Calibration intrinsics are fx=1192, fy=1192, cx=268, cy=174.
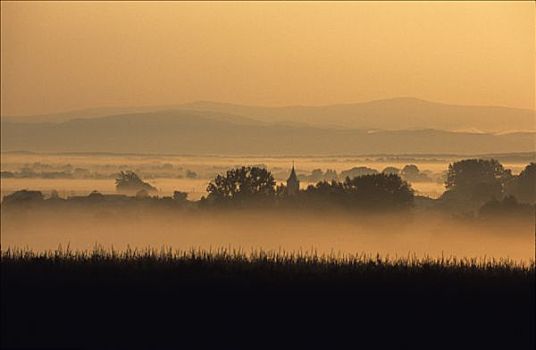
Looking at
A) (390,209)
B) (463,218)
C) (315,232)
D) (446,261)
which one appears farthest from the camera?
(390,209)

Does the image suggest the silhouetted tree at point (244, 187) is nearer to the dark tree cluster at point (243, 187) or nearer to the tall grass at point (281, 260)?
the dark tree cluster at point (243, 187)

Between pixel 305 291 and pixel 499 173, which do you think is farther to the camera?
pixel 499 173

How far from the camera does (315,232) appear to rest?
82.1 metres

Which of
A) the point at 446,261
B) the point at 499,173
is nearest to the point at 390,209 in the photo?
the point at 499,173

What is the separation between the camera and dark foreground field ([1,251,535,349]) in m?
26.2

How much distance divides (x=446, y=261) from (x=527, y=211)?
57.0 meters

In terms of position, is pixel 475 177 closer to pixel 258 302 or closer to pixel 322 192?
pixel 322 192

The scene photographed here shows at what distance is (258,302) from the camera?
2816cm

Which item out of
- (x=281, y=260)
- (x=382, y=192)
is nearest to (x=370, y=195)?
(x=382, y=192)

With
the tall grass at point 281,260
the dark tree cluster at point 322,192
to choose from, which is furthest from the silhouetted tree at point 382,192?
the tall grass at point 281,260

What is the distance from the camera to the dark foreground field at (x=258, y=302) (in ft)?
86.0

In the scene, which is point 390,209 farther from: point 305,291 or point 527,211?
point 305,291

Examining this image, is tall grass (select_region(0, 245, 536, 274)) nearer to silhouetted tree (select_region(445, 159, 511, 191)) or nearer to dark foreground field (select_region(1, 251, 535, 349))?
dark foreground field (select_region(1, 251, 535, 349))

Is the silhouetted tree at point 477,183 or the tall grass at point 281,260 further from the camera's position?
the silhouetted tree at point 477,183
